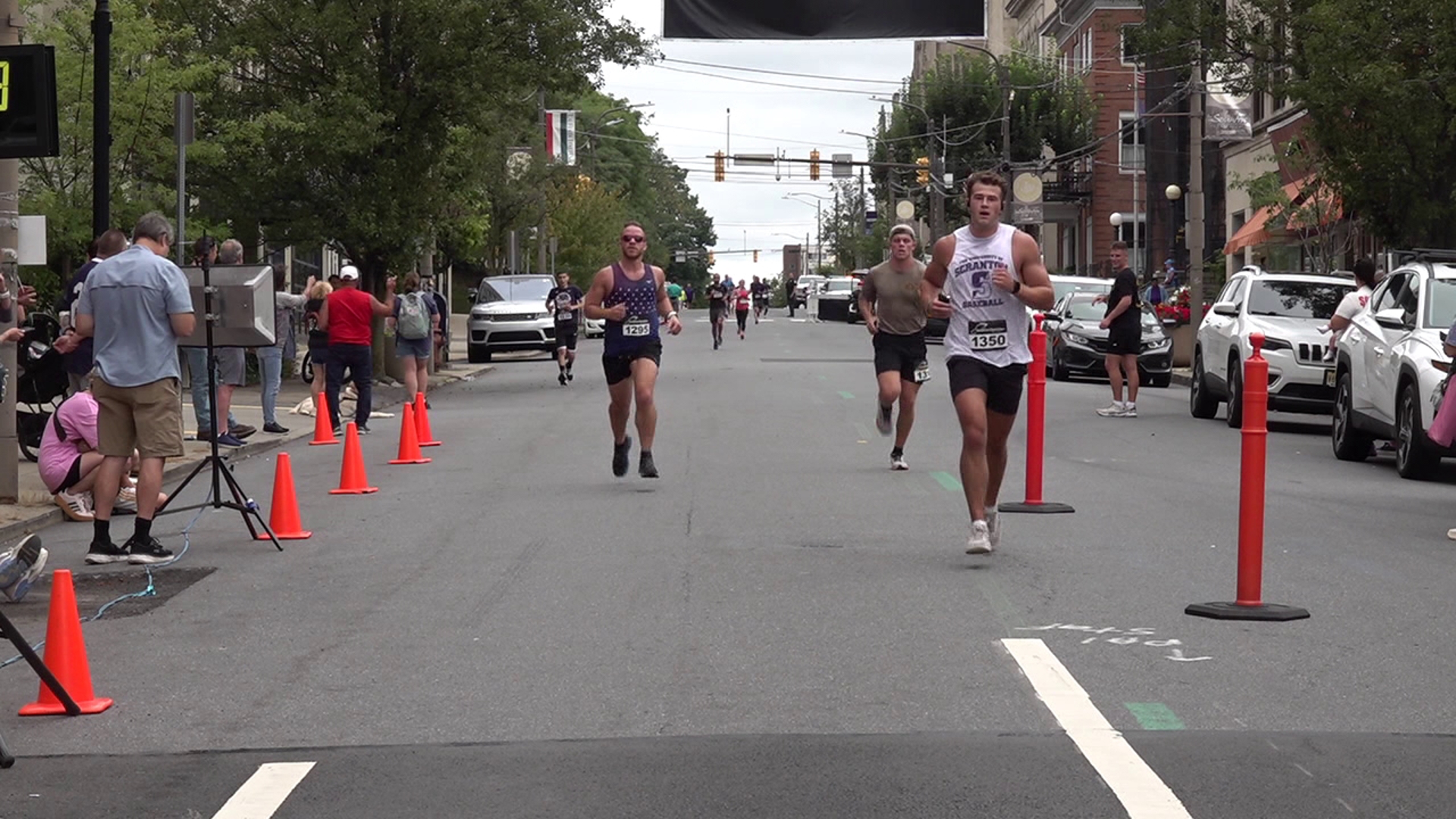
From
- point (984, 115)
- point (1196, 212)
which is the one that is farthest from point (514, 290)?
point (984, 115)

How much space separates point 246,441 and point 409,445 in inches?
115

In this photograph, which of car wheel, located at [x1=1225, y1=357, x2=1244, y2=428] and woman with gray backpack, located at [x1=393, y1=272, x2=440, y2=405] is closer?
car wheel, located at [x1=1225, y1=357, x2=1244, y2=428]

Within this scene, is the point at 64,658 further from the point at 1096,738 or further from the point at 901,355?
the point at 901,355

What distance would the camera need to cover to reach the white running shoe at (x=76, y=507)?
13.7m

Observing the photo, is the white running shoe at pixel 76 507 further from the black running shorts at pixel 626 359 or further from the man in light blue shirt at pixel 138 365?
the black running shorts at pixel 626 359

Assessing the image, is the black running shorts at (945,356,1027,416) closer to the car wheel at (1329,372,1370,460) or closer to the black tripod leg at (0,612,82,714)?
the black tripod leg at (0,612,82,714)

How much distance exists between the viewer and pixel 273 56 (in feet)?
95.8

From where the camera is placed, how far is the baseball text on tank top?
14805 millimetres

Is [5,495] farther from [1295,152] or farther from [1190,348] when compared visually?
[1190,348]

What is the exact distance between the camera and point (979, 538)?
10.6 metres

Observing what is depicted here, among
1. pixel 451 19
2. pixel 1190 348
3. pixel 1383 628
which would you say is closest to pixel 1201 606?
pixel 1383 628

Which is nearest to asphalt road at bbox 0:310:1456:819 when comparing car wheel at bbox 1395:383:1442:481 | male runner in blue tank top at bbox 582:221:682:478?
male runner in blue tank top at bbox 582:221:682:478

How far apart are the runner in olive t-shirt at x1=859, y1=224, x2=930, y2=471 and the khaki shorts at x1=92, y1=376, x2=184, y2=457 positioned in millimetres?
6055

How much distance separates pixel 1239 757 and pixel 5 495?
33.4 feet
